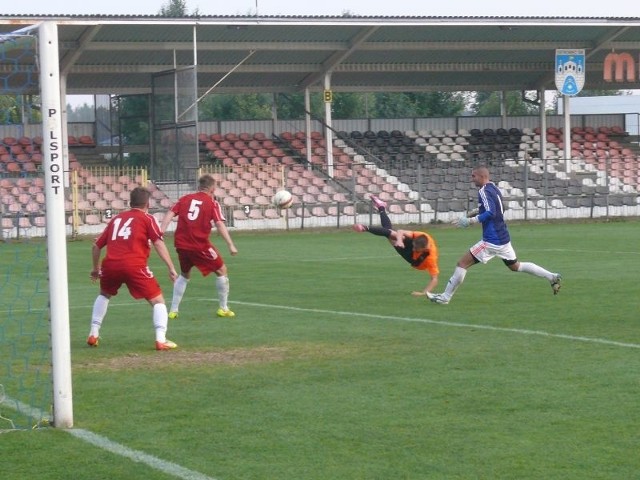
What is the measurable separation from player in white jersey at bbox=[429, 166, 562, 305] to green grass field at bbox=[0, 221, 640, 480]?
0.28 m

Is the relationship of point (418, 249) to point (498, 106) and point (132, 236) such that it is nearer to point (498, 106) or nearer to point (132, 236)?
point (132, 236)

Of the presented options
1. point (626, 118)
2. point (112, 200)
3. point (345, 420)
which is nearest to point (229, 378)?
point (345, 420)

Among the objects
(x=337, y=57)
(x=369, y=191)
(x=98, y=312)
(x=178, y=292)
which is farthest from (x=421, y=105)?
(x=98, y=312)

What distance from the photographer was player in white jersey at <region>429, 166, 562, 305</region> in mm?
15094

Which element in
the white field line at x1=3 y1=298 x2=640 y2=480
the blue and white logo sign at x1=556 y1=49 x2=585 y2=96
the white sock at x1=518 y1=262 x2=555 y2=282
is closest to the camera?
the white field line at x1=3 y1=298 x2=640 y2=480

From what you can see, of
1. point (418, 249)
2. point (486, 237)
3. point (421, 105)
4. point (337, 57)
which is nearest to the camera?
point (486, 237)

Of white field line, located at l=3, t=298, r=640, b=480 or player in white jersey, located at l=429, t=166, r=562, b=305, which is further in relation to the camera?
player in white jersey, located at l=429, t=166, r=562, b=305

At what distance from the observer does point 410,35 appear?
3909cm

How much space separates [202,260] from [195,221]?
453mm

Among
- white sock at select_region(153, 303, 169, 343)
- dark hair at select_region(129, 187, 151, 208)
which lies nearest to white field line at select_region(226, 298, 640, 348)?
white sock at select_region(153, 303, 169, 343)

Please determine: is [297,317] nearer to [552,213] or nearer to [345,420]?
[345,420]

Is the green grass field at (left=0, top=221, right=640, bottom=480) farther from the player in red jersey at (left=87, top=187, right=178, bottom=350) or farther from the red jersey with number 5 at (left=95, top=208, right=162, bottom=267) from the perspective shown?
the red jersey with number 5 at (left=95, top=208, right=162, bottom=267)

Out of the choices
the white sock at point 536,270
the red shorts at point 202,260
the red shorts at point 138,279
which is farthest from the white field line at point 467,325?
the red shorts at point 138,279

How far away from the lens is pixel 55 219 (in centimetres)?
796
